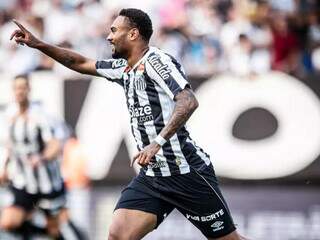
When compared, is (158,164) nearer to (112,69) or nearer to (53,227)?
(112,69)

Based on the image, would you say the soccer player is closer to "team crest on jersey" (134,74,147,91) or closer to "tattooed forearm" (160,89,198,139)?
"team crest on jersey" (134,74,147,91)

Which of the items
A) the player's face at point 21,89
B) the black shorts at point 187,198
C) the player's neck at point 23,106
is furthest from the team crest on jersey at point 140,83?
the player's neck at point 23,106

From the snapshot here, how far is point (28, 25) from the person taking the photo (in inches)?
503

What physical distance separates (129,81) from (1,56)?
5932 mm

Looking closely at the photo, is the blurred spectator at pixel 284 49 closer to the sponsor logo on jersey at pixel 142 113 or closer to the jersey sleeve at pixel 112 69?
the jersey sleeve at pixel 112 69

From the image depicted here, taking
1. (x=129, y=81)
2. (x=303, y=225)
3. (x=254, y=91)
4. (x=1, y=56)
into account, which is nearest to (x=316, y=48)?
(x=254, y=91)

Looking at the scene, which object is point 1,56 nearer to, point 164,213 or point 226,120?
point 226,120

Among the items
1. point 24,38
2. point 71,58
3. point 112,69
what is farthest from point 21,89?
point 112,69

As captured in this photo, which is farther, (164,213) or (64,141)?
(64,141)

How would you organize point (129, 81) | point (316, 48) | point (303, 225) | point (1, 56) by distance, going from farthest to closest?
point (1, 56) < point (316, 48) < point (303, 225) < point (129, 81)

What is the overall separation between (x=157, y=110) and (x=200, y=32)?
5698 millimetres

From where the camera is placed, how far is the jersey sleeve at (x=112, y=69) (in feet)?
22.8

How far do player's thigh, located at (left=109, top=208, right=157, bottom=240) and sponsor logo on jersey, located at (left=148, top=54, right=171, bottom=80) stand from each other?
101cm

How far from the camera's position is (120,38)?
6.71 meters
